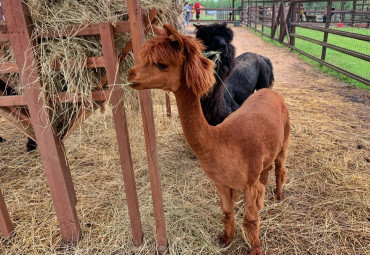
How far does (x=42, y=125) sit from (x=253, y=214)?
174cm

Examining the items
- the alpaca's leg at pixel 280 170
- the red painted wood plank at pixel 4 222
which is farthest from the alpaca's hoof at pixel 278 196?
the red painted wood plank at pixel 4 222

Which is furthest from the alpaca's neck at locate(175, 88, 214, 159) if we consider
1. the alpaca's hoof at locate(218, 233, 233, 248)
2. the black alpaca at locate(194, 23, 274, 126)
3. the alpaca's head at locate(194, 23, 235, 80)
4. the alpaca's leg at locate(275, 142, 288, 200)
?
the alpaca's head at locate(194, 23, 235, 80)

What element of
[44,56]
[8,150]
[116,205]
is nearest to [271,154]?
[116,205]

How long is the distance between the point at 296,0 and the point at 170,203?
33.6 feet

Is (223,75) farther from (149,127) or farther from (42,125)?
(42,125)

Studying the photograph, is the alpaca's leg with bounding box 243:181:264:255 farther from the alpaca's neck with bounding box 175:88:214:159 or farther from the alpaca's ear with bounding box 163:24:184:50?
the alpaca's ear with bounding box 163:24:184:50

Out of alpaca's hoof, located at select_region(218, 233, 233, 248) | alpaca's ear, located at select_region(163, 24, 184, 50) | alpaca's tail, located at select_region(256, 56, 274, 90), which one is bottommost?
alpaca's hoof, located at select_region(218, 233, 233, 248)

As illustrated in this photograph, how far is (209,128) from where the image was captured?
175cm

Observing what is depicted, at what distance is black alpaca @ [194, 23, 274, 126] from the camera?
110 inches

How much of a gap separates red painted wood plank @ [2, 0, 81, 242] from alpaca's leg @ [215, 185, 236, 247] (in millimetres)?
1253

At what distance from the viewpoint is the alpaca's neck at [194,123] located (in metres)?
1.59

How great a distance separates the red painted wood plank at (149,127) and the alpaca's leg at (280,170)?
1.31 meters

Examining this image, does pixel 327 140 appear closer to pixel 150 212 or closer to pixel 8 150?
pixel 150 212

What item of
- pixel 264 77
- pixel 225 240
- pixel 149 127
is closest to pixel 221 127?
pixel 149 127
